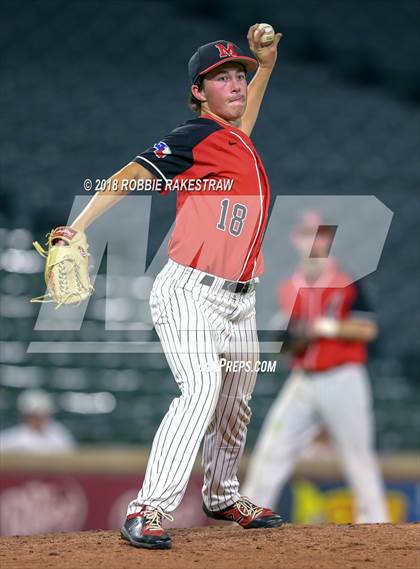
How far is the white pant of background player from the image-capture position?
572 cm

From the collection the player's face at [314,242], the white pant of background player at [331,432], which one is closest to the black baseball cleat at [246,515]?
the white pant of background player at [331,432]

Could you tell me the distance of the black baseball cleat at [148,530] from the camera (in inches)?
115

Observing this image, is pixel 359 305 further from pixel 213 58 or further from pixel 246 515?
pixel 213 58

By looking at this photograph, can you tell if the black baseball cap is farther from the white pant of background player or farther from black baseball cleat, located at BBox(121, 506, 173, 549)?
the white pant of background player

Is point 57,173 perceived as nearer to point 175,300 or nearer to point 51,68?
point 51,68

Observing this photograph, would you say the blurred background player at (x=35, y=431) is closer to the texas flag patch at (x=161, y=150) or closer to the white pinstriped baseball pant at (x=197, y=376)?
the white pinstriped baseball pant at (x=197, y=376)

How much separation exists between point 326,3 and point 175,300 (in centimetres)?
811

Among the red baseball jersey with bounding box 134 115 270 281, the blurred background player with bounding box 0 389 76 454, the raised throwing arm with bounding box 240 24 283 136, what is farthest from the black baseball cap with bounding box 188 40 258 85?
the blurred background player with bounding box 0 389 76 454

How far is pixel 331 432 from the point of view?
592cm

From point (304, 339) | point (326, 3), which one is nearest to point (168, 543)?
point (304, 339)

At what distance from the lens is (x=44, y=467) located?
5.87m

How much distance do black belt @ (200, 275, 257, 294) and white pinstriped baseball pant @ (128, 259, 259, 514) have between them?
1cm

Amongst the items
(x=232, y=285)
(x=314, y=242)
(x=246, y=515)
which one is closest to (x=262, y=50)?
(x=232, y=285)

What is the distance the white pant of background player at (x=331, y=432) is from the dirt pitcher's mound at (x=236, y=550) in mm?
2286
